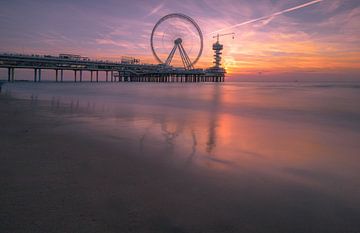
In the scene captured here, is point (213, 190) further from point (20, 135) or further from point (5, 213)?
point (20, 135)

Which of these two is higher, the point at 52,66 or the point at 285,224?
the point at 52,66

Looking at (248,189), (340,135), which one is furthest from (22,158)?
(340,135)

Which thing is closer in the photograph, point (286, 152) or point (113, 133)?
point (286, 152)

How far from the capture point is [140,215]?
314 centimetres

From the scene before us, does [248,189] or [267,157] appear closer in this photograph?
[248,189]

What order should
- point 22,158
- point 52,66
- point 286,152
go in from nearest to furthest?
1. point 22,158
2. point 286,152
3. point 52,66

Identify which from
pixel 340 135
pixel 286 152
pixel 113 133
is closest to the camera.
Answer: pixel 286 152

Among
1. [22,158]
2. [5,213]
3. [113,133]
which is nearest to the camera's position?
[5,213]

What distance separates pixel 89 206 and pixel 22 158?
2707mm

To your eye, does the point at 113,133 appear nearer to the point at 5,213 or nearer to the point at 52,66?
the point at 5,213

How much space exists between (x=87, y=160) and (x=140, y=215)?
2.56 metres

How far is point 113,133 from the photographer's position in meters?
8.45

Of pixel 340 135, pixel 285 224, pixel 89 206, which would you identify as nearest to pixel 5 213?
pixel 89 206

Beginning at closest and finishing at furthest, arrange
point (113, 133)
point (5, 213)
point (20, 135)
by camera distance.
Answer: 1. point (5, 213)
2. point (20, 135)
3. point (113, 133)
